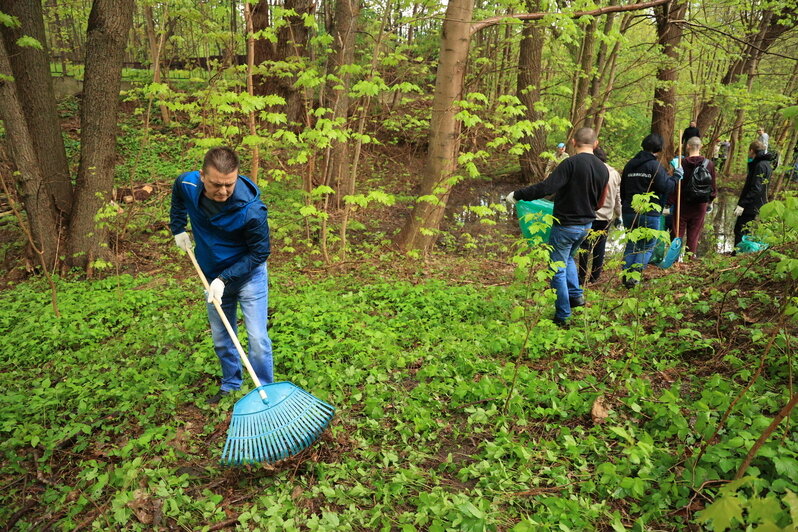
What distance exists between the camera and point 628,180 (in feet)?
19.3

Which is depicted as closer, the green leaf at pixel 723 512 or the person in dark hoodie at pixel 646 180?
the green leaf at pixel 723 512

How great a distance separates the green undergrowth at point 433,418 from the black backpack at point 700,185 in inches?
77.2

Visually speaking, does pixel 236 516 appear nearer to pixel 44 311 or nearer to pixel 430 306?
pixel 430 306

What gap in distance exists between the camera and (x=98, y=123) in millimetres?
6422

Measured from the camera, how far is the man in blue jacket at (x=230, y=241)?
2926 millimetres

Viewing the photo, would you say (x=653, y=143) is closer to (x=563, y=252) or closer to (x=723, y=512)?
(x=563, y=252)

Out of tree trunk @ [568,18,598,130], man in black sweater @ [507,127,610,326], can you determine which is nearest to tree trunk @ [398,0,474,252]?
man in black sweater @ [507,127,610,326]

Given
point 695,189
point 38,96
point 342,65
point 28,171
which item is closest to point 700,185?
point 695,189

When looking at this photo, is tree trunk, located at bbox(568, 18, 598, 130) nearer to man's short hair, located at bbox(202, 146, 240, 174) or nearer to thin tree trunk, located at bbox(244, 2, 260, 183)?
thin tree trunk, located at bbox(244, 2, 260, 183)

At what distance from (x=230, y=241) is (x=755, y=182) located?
304 inches

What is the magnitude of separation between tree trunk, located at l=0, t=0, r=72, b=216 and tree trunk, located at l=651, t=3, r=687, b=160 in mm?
10140

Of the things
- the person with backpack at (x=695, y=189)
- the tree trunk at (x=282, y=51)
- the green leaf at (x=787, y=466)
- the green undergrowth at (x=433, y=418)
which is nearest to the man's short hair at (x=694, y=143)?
Result: the person with backpack at (x=695, y=189)

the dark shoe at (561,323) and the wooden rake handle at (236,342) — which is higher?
the wooden rake handle at (236,342)

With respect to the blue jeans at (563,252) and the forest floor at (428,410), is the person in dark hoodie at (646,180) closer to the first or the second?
the forest floor at (428,410)
